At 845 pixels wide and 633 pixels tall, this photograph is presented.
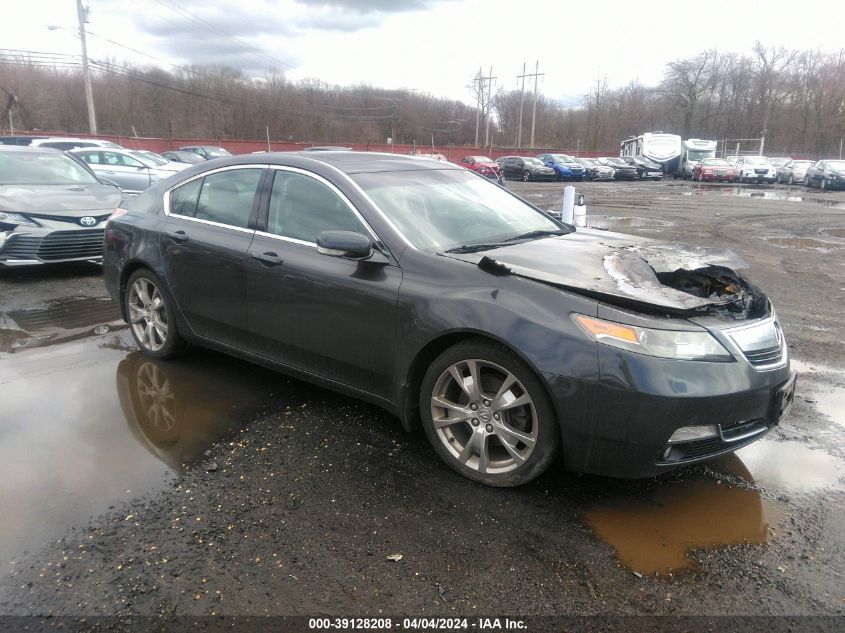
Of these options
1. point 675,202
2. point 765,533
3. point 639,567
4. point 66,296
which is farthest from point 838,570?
point 675,202

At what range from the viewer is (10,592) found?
2383 millimetres

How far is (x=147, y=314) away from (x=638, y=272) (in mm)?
3672

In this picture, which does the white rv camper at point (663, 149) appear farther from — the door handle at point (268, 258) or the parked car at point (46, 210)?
the door handle at point (268, 258)

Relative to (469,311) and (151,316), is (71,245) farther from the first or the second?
(469,311)

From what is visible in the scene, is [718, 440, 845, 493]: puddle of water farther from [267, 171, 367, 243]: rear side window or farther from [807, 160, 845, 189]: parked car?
[807, 160, 845, 189]: parked car

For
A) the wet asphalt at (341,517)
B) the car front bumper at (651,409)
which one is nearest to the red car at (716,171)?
the wet asphalt at (341,517)

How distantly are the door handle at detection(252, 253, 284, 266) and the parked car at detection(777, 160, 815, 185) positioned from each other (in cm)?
3893

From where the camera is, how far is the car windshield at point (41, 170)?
27.0 ft

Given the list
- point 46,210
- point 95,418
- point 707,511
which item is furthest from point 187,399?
point 46,210

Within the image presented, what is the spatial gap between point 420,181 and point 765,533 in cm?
278

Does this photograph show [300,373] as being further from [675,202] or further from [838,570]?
[675,202]

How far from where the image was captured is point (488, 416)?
3061mm

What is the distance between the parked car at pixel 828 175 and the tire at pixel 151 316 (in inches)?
1340

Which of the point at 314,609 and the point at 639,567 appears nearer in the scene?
the point at 314,609
